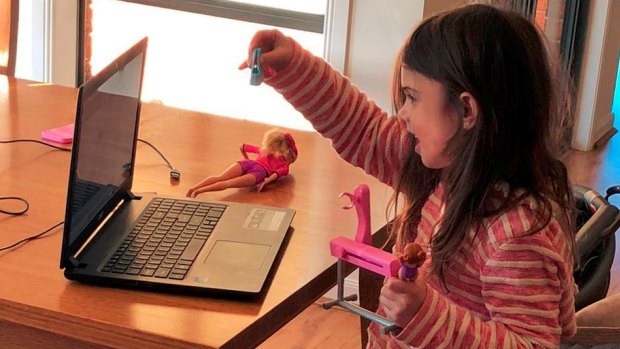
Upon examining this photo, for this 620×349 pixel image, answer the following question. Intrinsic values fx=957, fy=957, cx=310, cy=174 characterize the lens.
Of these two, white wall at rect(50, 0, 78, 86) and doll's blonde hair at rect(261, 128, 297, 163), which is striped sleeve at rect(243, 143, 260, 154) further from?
white wall at rect(50, 0, 78, 86)

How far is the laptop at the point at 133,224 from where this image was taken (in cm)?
130

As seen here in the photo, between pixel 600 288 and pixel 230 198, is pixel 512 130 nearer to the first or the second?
pixel 230 198

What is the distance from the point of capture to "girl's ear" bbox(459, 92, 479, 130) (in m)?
1.25

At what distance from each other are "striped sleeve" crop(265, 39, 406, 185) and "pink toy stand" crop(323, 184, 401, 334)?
0.27 metres

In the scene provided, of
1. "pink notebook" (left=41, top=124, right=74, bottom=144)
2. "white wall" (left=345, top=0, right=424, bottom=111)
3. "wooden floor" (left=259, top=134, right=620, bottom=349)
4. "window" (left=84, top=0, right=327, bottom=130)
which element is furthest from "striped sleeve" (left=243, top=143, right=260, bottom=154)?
"window" (left=84, top=0, right=327, bottom=130)

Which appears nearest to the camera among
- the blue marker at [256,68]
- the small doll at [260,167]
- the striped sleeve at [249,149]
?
the blue marker at [256,68]

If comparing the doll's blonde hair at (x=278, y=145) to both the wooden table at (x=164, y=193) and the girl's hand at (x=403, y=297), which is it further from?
the girl's hand at (x=403, y=297)

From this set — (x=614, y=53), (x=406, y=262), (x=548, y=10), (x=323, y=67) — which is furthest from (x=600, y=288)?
(x=614, y=53)

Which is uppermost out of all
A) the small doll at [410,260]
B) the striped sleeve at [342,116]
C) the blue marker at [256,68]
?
the blue marker at [256,68]

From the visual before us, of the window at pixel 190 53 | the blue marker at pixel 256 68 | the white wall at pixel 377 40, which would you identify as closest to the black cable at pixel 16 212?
the blue marker at pixel 256 68

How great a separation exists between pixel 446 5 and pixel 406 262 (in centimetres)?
196

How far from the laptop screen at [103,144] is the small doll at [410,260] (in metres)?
0.44

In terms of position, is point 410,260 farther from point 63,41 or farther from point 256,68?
point 63,41

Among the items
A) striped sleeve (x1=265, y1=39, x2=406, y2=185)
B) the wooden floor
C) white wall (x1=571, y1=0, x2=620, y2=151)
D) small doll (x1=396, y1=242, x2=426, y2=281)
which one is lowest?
the wooden floor
